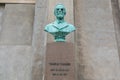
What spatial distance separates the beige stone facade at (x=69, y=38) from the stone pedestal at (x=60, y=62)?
1370 mm

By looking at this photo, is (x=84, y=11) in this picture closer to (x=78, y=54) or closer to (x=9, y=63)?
(x=78, y=54)

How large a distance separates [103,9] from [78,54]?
2004 mm

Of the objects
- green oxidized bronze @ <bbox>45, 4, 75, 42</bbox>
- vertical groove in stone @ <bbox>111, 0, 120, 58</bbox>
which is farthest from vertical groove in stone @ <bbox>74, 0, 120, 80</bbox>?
green oxidized bronze @ <bbox>45, 4, 75, 42</bbox>

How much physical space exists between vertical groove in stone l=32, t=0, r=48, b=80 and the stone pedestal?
5.04ft

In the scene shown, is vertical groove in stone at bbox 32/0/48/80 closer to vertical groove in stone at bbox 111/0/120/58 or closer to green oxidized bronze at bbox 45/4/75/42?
green oxidized bronze at bbox 45/4/75/42

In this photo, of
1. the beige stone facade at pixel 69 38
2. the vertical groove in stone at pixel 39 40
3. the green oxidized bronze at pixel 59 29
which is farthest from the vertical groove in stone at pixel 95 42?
the green oxidized bronze at pixel 59 29

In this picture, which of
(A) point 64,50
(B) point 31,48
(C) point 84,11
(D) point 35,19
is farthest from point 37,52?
(C) point 84,11

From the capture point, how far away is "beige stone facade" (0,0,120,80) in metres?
7.59

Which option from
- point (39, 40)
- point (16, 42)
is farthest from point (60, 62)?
point (16, 42)

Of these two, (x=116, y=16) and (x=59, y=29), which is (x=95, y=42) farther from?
(x=59, y=29)

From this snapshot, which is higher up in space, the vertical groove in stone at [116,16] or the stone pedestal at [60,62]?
the vertical groove in stone at [116,16]

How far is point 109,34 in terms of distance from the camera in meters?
8.16

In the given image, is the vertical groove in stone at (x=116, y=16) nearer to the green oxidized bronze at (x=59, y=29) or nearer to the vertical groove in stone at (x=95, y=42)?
the vertical groove in stone at (x=95, y=42)

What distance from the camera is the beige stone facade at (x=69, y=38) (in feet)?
24.9
